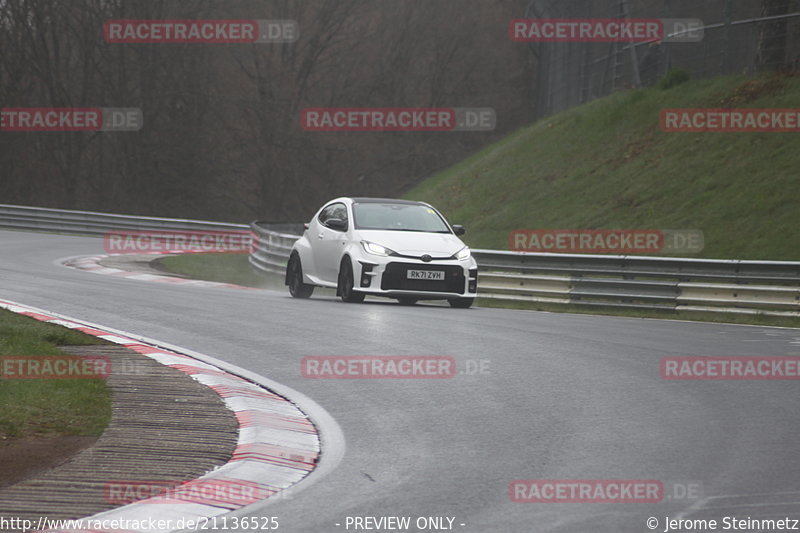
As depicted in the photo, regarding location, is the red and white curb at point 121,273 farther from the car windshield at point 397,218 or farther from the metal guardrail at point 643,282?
the metal guardrail at point 643,282

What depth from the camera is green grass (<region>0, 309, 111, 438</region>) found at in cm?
676

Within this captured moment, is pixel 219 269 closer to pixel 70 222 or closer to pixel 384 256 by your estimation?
pixel 384 256

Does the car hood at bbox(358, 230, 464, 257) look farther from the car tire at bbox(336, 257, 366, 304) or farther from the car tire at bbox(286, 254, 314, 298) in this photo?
the car tire at bbox(286, 254, 314, 298)

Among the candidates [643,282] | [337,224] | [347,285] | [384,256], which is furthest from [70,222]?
[643,282]

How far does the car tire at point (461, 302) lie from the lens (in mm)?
16188

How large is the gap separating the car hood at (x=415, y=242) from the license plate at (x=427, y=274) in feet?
0.80

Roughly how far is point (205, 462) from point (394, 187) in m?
49.7

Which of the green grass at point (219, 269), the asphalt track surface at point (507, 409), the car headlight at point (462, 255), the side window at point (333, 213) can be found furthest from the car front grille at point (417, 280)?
the green grass at point (219, 269)

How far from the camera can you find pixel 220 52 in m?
53.1

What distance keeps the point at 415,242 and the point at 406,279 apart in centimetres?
72

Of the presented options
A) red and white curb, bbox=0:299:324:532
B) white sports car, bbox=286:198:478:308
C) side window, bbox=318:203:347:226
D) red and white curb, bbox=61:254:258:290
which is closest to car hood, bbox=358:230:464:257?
white sports car, bbox=286:198:478:308

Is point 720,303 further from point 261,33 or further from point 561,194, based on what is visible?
point 261,33

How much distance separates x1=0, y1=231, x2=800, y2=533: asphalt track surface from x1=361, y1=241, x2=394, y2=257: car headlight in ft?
2.58

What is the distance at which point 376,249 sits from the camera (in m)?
15.7
